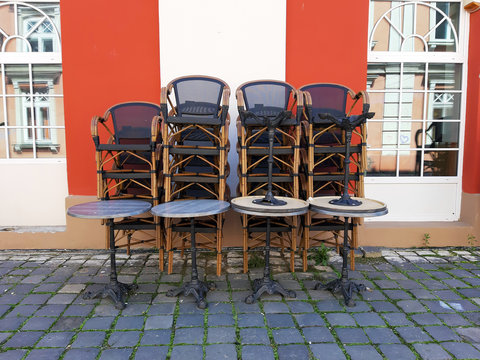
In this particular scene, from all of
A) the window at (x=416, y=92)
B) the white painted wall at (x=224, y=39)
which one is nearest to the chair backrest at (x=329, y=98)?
the white painted wall at (x=224, y=39)

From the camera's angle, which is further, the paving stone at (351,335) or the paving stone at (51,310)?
the paving stone at (51,310)

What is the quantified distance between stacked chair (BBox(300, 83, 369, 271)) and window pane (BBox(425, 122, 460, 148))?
1289 millimetres

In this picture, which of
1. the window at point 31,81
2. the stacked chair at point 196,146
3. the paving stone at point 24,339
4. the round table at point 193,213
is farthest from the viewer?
the window at point 31,81

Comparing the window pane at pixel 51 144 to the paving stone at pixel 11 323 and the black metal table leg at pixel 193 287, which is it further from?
the black metal table leg at pixel 193 287

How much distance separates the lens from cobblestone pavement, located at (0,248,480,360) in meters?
2.26

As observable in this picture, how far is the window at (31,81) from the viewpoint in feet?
14.1

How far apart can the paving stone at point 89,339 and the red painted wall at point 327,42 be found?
329cm

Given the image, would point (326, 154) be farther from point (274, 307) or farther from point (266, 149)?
point (274, 307)

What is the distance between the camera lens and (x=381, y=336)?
2.42m

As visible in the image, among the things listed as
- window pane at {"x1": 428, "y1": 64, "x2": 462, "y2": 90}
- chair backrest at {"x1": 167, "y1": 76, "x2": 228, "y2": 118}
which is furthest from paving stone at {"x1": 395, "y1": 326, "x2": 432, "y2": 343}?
window pane at {"x1": 428, "y1": 64, "x2": 462, "y2": 90}

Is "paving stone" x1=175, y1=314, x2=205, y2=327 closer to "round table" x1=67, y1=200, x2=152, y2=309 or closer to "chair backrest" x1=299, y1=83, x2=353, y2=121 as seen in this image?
"round table" x1=67, y1=200, x2=152, y2=309

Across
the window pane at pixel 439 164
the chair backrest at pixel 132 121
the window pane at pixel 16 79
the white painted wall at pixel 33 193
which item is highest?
the window pane at pixel 16 79

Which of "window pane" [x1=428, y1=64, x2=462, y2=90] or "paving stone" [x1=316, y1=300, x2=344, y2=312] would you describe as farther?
"window pane" [x1=428, y1=64, x2=462, y2=90]

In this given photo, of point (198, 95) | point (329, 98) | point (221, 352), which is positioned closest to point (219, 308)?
point (221, 352)
